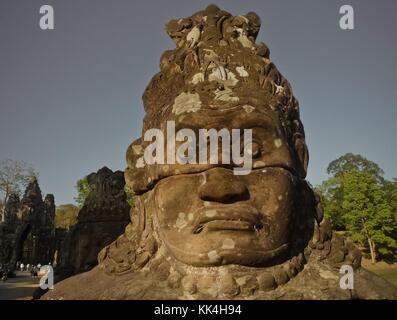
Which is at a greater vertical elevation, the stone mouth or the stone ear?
the stone ear

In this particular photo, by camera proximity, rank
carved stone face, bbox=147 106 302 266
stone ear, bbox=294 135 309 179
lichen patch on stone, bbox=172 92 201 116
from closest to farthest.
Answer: carved stone face, bbox=147 106 302 266 < lichen patch on stone, bbox=172 92 201 116 < stone ear, bbox=294 135 309 179

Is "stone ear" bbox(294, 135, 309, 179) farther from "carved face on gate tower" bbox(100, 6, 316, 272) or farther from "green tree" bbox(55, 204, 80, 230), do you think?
"green tree" bbox(55, 204, 80, 230)

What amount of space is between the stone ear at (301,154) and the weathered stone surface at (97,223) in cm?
491

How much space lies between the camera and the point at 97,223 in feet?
23.9

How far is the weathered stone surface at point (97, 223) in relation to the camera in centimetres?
699

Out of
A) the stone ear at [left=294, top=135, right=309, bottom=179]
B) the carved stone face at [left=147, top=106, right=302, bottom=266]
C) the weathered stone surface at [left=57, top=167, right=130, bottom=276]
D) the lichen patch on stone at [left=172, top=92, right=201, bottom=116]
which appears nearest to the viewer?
the carved stone face at [left=147, top=106, right=302, bottom=266]

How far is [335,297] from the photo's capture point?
2.41 metres

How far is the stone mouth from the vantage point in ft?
7.82

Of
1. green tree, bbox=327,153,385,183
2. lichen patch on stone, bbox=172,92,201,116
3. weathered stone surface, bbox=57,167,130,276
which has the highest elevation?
green tree, bbox=327,153,385,183

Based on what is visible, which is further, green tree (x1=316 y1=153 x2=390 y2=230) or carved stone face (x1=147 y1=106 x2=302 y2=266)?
green tree (x1=316 y1=153 x2=390 y2=230)

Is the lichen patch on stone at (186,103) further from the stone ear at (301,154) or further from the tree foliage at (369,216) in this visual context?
the tree foliage at (369,216)

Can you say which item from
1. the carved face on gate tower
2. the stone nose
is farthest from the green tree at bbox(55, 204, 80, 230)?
the stone nose

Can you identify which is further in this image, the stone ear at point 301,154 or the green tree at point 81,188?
the green tree at point 81,188

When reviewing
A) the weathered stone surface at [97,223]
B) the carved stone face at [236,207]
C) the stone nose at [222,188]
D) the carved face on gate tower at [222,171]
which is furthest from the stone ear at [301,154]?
the weathered stone surface at [97,223]
